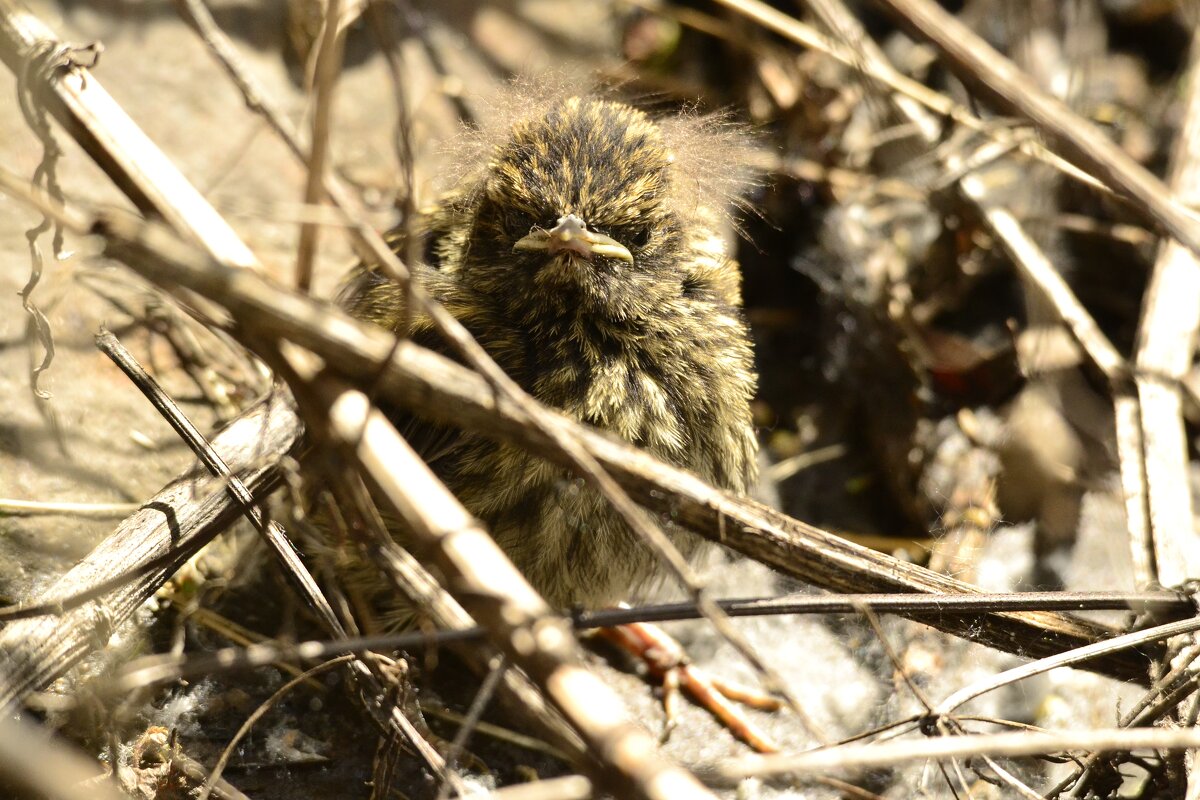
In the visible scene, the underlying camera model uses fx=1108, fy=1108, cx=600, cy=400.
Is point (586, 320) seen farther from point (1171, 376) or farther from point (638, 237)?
point (1171, 376)

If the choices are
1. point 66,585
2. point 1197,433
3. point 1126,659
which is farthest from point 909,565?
point 1197,433

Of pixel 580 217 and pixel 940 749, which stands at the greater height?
pixel 580 217

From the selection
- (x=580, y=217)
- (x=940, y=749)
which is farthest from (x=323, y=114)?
(x=940, y=749)

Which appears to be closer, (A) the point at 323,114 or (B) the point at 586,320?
(A) the point at 323,114

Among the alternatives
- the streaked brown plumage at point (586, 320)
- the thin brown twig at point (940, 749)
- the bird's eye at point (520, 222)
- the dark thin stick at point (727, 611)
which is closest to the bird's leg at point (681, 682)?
the streaked brown plumage at point (586, 320)

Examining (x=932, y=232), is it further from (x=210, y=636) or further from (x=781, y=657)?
(x=210, y=636)

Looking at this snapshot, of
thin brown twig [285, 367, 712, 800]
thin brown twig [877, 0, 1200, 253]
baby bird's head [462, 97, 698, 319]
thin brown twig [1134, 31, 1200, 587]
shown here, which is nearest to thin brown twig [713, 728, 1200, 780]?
thin brown twig [285, 367, 712, 800]
